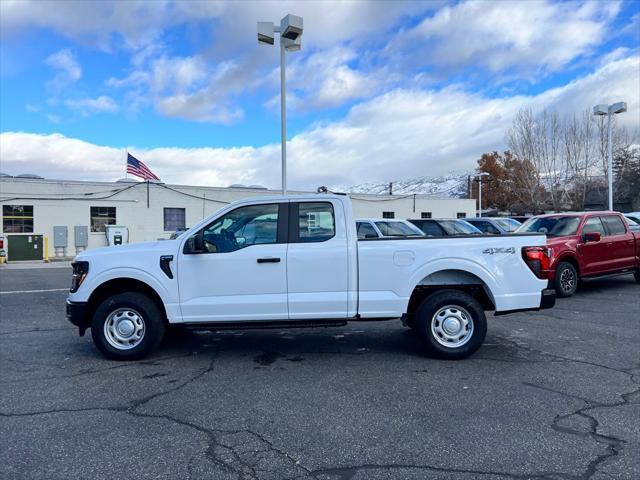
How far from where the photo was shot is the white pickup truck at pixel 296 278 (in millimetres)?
5586

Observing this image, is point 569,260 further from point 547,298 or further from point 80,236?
point 80,236

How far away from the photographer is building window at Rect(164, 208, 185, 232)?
28.3m

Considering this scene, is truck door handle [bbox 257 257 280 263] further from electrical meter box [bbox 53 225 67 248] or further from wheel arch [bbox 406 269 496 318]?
electrical meter box [bbox 53 225 67 248]

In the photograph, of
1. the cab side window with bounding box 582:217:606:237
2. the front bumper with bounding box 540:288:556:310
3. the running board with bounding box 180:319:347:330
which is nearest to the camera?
the running board with bounding box 180:319:347:330

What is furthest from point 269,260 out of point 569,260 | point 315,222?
point 569,260

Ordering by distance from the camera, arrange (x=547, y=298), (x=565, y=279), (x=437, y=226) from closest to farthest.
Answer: (x=547, y=298) → (x=565, y=279) → (x=437, y=226)

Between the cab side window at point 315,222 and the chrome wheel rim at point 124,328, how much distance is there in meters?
2.08

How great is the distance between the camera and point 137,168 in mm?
24609

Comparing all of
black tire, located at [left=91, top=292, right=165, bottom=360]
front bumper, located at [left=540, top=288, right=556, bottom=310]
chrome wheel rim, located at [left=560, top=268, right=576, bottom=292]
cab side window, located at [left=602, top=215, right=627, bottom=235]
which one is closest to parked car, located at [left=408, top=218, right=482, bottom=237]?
cab side window, located at [left=602, top=215, right=627, bottom=235]

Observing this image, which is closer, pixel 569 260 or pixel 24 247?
pixel 569 260

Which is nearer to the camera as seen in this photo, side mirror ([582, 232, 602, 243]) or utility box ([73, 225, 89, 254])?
side mirror ([582, 232, 602, 243])

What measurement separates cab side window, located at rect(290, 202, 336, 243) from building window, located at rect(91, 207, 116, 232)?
938 inches

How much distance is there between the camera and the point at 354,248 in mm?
5613

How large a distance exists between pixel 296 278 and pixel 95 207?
24213 mm
